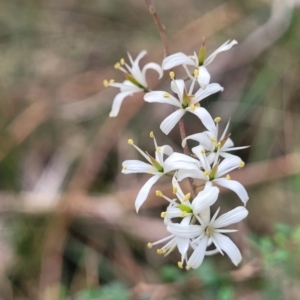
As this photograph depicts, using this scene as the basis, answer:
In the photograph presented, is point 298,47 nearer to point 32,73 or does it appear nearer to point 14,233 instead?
point 32,73

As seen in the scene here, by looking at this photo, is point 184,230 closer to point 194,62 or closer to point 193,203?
point 193,203

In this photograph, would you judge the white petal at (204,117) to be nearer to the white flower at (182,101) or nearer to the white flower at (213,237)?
the white flower at (182,101)

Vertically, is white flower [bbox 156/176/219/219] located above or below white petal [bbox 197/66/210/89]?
below

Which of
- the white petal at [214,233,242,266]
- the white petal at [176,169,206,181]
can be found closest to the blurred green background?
the white petal at [214,233,242,266]

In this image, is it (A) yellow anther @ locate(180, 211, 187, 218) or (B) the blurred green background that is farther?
(B) the blurred green background

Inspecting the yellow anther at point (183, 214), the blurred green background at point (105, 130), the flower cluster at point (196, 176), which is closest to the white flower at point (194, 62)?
the flower cluster at point (196, 176)

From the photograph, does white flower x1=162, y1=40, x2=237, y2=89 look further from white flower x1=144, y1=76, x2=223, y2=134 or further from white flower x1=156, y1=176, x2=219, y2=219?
white flower x1=156, y1=176, x2=219, y2=219
